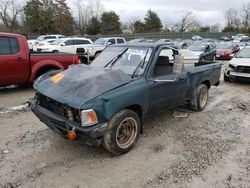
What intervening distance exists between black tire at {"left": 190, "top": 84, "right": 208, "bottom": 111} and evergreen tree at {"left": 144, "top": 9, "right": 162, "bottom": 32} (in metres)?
62.1

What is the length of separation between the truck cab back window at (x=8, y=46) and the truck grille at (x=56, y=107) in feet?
12.3

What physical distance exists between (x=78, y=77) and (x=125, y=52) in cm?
120

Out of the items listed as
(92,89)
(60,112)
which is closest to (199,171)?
(92,89)

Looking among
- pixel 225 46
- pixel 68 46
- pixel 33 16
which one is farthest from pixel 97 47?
pixel 33 16

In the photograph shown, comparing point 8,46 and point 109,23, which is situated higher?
point 109,23

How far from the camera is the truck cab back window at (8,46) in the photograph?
23.2 ft

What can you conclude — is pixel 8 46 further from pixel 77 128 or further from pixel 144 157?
pixel 144 157

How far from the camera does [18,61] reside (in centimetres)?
725

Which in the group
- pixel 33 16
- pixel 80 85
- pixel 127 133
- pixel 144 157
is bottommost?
pixel 144 157

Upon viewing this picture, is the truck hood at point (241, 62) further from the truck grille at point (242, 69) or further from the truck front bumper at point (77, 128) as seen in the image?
the truck front bumper at point (77, 128)

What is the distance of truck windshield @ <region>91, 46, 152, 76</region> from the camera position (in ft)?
14.2

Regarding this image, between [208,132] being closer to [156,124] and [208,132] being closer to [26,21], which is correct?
[156,124]

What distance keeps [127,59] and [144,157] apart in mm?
1803

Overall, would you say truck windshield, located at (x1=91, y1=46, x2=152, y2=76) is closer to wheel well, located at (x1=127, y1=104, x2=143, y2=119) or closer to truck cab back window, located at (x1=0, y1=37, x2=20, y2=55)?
wheel well, located at (x1=127, y1=104, x2=143, y2=119)
